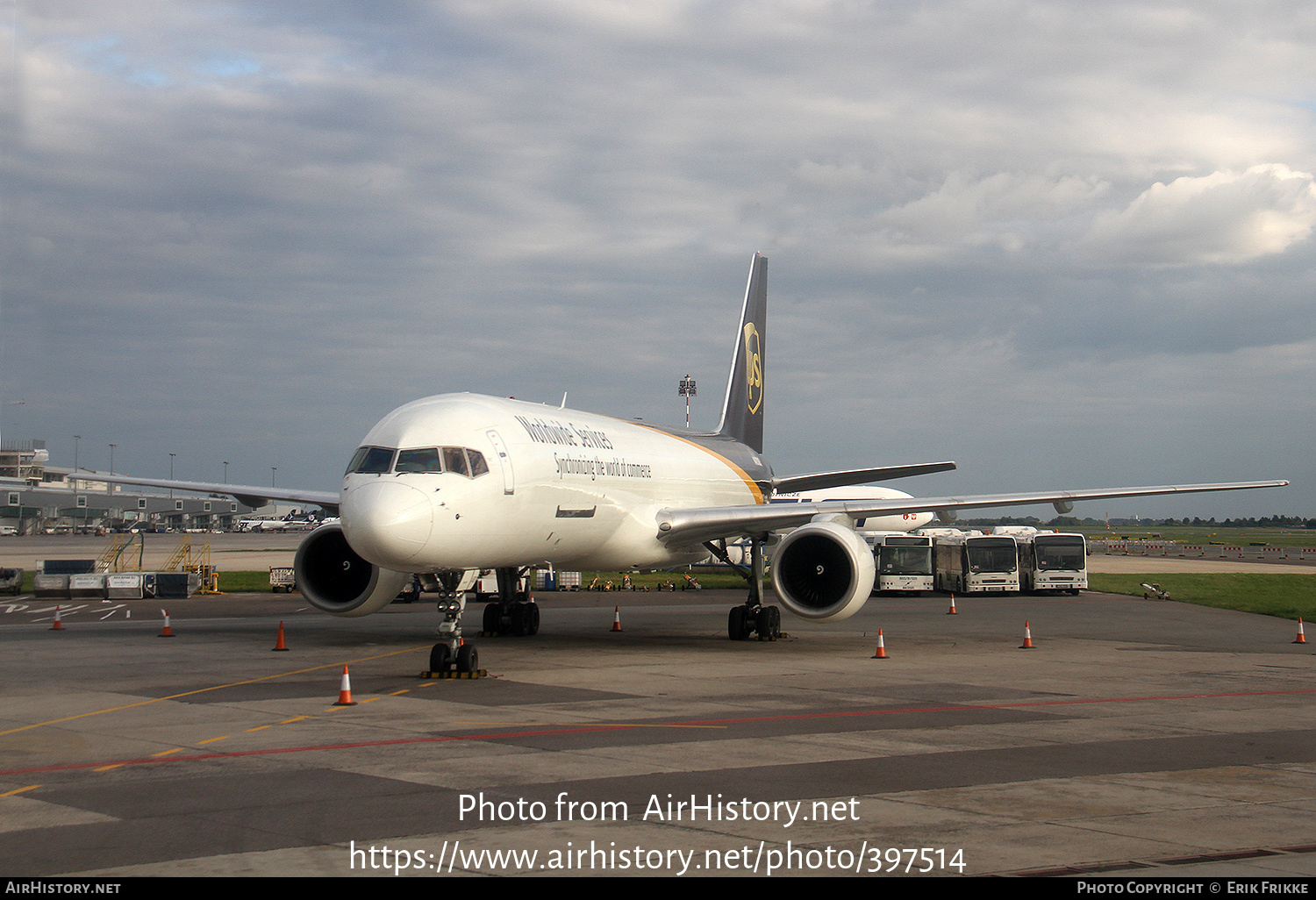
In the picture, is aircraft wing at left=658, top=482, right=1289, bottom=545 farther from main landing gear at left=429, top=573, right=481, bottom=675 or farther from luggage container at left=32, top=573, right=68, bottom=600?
luggage container at left=32, top=573, right=68, bottom=600

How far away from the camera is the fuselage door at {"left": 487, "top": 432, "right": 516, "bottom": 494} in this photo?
59.9ft

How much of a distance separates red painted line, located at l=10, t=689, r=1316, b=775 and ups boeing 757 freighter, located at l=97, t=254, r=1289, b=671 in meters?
4.11

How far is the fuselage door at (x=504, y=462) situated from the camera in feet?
59.9

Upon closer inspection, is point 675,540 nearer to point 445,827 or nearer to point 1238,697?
point 1238,697

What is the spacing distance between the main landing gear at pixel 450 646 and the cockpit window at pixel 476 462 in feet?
5.60

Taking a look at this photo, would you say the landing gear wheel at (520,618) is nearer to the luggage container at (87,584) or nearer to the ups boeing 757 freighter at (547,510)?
the ups boeing 757 freighter at (547,510)

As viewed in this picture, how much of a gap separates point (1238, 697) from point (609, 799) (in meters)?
10.8

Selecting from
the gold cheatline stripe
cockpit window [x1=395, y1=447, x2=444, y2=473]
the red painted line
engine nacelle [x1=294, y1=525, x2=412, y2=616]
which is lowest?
the red painted line

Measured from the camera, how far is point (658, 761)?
10570mm

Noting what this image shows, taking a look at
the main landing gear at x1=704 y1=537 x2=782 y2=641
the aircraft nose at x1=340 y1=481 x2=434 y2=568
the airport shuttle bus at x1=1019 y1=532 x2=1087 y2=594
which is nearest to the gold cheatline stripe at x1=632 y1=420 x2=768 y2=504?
the main landing gear at x1=704 y1=537 x2=782 y2=641

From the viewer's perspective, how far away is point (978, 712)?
548 inches

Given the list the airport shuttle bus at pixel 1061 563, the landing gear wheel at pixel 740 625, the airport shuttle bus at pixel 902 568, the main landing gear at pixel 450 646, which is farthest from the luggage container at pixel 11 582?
the airport shuttle bus at pixel 1061 563

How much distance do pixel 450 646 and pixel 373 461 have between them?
10.5 ft
